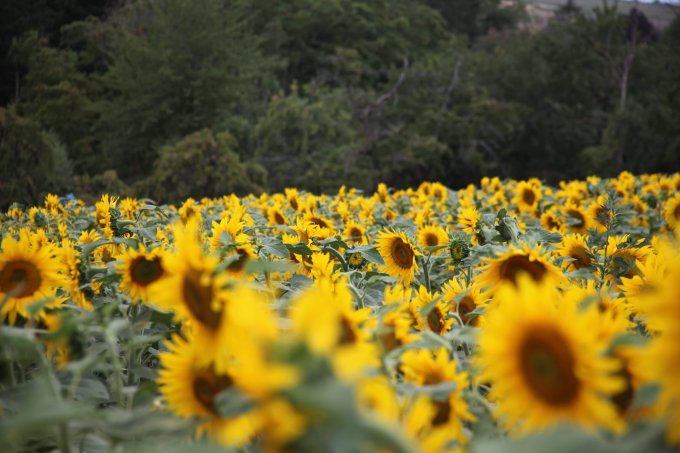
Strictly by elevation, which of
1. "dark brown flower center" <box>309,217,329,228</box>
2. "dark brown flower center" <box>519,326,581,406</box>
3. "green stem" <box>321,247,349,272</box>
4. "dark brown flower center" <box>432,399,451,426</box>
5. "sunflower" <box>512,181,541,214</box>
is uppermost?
"sunflower" <box>512,181,541,214</box>

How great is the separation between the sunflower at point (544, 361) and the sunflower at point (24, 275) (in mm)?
972

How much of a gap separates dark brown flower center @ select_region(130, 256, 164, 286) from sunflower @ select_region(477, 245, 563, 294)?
754 millimetres

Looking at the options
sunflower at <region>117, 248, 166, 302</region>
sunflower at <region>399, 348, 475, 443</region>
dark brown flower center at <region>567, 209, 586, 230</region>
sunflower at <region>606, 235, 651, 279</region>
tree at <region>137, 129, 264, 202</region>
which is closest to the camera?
sunflower at <region>399, 348, 475, 443</region>

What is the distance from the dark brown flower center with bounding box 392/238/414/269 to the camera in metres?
2.23

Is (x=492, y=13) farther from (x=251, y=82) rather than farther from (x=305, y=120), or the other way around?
(x=305, y=120)

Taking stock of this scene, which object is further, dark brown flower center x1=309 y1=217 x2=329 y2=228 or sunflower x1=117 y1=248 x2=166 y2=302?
dark brown flower center x1=309 y1=217 x2=329 y2=228

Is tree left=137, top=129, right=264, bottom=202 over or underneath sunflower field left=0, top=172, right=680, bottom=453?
over

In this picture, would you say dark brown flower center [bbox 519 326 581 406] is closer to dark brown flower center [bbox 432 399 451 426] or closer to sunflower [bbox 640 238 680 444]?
sunflower [bbox 640 238 680 444]

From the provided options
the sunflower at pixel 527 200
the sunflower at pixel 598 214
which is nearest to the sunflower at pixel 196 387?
the sunflower at pixel 598 214

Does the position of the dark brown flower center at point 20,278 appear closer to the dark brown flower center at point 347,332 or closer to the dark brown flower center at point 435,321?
the dark brown flower center at point 347,332

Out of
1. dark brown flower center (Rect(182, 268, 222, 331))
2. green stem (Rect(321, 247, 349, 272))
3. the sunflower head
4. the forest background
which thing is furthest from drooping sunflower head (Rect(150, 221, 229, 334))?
the forest background

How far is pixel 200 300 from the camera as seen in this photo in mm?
901

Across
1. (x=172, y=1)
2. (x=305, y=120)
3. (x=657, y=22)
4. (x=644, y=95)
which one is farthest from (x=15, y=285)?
(x=657, y=22)

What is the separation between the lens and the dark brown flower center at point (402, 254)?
7.32 feet
